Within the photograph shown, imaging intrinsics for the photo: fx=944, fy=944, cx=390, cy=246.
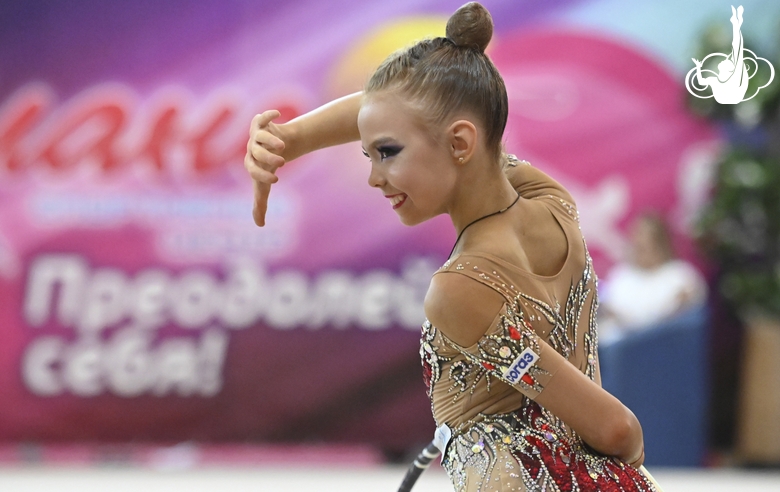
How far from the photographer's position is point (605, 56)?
571 cm

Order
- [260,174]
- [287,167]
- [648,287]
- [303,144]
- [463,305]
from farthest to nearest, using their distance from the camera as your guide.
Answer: [287,167], [648,287], [303,144], [260,174], [463,305]

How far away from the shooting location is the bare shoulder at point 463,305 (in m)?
1.37

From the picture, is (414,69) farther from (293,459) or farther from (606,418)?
(293,459)

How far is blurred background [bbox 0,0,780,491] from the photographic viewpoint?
560cm

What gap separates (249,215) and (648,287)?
7.80ft

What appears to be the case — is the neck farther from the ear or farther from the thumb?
the thumb

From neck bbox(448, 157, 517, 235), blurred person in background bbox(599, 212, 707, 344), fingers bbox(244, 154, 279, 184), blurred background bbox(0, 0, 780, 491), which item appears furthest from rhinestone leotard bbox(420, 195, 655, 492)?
blurred background bbox(0, 0, 780, 491)

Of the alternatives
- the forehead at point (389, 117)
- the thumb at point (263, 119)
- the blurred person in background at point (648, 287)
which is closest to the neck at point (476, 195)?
the forehead at point (389, 117)

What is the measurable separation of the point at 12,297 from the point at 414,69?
15.5 feet

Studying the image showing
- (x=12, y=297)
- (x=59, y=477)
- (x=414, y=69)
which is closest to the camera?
(x=414, y=69)

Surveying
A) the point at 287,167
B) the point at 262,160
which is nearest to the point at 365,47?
the point at 287,167

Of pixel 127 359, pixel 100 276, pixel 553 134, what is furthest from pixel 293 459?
pixel 553 134

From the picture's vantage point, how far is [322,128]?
5.99 ft

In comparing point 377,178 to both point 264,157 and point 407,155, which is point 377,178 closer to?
point 407,155
